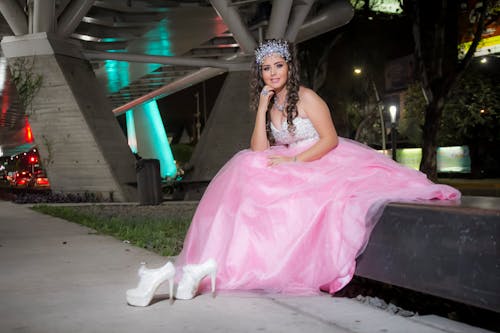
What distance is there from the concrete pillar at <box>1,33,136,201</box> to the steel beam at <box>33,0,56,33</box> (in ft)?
0.74

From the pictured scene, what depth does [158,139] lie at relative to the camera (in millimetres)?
44938

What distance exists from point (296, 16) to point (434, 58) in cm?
524

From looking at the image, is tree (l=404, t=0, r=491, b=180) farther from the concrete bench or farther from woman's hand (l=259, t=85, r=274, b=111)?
the concrete bench

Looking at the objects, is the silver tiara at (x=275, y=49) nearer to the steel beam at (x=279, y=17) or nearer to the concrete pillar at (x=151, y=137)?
the steel beam at (x=279, y=17)

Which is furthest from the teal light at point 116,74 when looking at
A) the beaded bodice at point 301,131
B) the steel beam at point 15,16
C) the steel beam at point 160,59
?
the beaded bodice at point 301,131

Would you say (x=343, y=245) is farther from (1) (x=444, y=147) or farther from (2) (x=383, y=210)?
(1) (x=444, y=147)

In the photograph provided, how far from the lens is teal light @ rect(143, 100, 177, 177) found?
144ft

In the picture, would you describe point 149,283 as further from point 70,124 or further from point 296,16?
point 296,16

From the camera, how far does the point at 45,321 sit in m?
3.68

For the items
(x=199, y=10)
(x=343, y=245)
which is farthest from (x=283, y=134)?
(x=199, y=10)

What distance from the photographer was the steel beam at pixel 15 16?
652 inches

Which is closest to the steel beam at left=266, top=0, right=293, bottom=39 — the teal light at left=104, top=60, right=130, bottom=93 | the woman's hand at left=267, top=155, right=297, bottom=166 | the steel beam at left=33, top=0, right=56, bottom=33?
the steel beam at left=33, top=0, right=56, bottom=33

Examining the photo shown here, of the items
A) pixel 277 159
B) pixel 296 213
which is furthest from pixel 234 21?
pixel 296 213

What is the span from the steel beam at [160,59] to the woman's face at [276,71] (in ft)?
46.5
